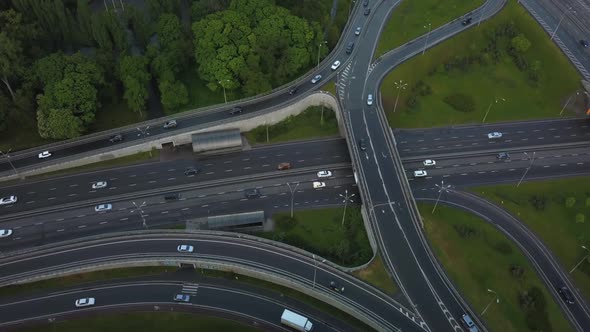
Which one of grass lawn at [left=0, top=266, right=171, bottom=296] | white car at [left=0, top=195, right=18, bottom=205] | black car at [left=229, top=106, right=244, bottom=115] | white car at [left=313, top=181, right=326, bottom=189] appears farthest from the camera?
black car at [left=229, top=106, right=244, bottom=115]

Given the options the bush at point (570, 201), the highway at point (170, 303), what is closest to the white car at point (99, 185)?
the highway at point (170, 303)

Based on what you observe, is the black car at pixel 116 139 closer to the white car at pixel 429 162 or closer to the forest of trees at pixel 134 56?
the forest of trees at pixel 134 56

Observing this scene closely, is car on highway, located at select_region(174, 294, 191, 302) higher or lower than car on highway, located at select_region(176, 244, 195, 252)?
lower

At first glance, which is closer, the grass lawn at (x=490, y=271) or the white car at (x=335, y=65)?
the grass lawn at (x=490, y=271)

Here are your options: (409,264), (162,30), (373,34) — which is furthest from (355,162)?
(162,30)

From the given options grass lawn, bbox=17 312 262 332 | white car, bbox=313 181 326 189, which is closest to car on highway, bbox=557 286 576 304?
white car, bbox=313 181 326 189

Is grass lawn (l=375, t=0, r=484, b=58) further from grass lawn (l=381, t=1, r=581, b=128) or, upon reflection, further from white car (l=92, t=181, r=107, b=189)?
white car (l=92, t=181, r=107, b=189)

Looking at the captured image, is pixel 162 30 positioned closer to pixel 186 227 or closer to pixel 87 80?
pixel 87 80
